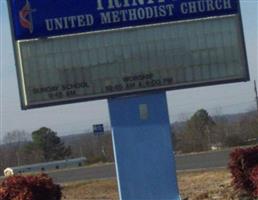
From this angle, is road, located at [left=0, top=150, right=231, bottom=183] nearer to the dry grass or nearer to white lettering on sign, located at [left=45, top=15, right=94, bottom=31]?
the dry grass

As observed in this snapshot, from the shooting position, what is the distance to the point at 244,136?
57.0 meters

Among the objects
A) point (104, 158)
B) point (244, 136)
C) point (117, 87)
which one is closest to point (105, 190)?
point (117, 87)

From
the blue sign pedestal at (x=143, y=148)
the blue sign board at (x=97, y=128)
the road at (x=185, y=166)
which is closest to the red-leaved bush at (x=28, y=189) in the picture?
the blue sign pedestal at (x=143, y=148)

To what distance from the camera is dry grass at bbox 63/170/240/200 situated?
1695cm

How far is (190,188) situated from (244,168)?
21.5ft

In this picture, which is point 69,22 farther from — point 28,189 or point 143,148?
point 28,189

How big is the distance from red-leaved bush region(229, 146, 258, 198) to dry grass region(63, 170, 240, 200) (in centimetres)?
96

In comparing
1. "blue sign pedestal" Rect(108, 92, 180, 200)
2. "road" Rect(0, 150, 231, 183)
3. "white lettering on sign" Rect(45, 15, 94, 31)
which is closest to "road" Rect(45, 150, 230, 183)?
"road" Rect(0, 150, 231, 183)

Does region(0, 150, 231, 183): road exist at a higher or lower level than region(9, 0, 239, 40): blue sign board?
lower

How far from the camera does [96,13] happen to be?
15.0 meters

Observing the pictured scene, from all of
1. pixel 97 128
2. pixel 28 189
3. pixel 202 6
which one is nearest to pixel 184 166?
pixel 97 128

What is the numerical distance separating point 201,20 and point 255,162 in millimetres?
3025

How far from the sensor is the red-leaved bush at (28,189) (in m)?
12.7

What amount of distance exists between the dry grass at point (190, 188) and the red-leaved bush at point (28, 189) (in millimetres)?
4278
